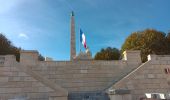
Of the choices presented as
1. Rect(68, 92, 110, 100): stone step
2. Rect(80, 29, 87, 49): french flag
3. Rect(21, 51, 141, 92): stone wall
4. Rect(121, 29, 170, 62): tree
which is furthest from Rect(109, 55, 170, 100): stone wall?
Rect(121, 29, 170, 62): tree

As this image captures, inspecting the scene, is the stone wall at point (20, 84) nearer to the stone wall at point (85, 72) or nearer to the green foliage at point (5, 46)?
the stone wall at point (85, 72)

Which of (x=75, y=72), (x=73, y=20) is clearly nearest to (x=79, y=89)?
(x=75, y=72)

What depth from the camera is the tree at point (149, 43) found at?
26737mm

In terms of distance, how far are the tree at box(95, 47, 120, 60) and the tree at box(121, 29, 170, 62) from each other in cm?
379

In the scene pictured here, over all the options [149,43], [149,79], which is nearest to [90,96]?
[149,79]

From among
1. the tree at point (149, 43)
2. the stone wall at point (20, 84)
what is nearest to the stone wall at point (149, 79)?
the stone wall at point (20, 84)

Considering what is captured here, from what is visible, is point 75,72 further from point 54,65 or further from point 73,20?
point 73,20

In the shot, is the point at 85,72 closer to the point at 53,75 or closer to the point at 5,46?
the point at 53,75

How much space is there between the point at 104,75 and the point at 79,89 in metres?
2.35

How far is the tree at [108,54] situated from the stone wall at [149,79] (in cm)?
1606

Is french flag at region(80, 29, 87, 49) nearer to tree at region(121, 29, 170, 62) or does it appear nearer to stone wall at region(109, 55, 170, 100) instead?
tree at region(121, 29, 170, 62)

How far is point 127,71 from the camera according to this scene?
53.3 ft

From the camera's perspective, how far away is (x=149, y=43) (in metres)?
27.1

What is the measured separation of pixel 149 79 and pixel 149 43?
13.5m
